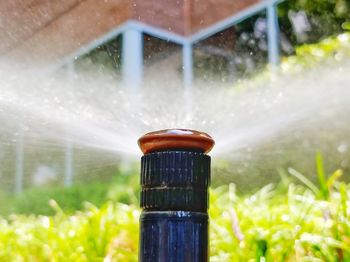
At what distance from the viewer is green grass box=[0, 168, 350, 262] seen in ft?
5.11

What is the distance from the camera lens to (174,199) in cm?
112

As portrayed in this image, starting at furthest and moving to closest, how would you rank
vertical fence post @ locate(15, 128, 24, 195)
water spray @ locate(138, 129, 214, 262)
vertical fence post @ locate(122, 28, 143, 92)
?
vertical fence post @ locate(15, 128, 24, 195)
vertical fence post @ locate(122, 28, 143, 92)
water spray @ locate(138, 129, 214, 262)

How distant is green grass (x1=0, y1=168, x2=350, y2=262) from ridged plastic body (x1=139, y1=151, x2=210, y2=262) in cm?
43

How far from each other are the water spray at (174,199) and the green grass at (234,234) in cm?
43

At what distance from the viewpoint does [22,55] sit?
642cm

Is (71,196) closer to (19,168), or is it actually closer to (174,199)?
(19,168)

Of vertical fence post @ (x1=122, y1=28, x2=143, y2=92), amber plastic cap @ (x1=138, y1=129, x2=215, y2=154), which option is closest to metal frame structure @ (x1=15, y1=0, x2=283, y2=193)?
vertical fence post @ (x1=122, y1=28, x2=143, y2=92)

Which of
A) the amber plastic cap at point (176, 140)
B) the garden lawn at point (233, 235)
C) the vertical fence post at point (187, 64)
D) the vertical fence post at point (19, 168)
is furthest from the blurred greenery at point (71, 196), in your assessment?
the amber plastic cap at point (176, 140)

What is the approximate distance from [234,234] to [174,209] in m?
0.61

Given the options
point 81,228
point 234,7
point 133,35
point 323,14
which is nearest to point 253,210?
point 81,228

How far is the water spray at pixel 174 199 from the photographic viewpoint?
1.12 metres

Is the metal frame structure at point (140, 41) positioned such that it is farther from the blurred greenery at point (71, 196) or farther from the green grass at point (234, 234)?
the green grass at point (234, 234)

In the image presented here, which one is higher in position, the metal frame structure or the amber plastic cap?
the metal frame structure

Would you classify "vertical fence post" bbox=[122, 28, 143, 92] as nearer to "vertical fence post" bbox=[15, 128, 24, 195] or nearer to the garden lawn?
"vertical fence post" bbox=[15, 128, 24, 195]
